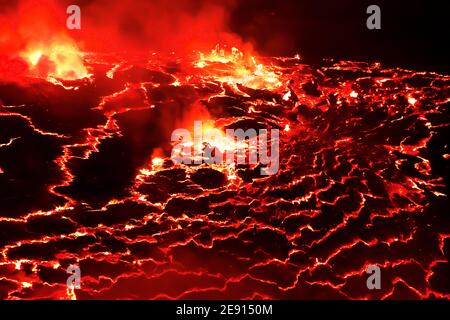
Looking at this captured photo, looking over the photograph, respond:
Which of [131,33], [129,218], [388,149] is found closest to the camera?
[129,218]

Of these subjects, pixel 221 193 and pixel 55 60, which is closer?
pixel 221 193

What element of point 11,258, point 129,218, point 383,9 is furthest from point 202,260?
point 383,9

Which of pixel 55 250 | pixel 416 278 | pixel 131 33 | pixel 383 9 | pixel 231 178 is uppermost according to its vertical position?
pixel 383 9

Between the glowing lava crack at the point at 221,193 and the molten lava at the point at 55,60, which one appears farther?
the molten lava at the point at 55,60

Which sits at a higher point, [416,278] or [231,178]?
[231,178]

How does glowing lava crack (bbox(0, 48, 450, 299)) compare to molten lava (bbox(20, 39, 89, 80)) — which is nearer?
glowing lava crack (bbox(0, 48, 450, 299))

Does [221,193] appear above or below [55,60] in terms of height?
below

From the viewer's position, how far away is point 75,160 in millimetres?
5617

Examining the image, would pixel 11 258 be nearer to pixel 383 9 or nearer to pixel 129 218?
pixel 129 218

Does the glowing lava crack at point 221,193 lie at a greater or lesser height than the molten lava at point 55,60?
lesser

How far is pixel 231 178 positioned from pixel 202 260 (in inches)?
60.0

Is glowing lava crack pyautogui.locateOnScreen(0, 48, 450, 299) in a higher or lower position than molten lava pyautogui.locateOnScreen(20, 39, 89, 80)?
lower

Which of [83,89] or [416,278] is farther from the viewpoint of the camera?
[83,89]
